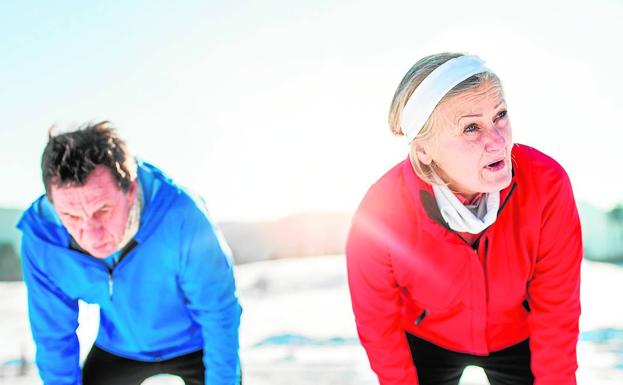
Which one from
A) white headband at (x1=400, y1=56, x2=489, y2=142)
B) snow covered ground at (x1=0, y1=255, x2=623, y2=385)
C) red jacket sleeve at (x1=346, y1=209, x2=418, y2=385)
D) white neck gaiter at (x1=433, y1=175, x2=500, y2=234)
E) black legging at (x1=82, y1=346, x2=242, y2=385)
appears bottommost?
snow covered ground at (x1=0, y1=255, x2=623, y2=385)

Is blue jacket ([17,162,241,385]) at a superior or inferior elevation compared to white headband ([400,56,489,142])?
inferior

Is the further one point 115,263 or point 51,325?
point 51,325

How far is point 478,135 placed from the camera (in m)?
1.84

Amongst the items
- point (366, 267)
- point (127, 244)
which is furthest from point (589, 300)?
point (127, 244)

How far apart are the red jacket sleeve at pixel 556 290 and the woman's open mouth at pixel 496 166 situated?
0.74ft

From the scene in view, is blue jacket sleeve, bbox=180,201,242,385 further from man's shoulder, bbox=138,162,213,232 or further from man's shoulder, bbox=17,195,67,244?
man's shoulder, bbox=17,195,67,244

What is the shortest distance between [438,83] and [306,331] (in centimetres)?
456

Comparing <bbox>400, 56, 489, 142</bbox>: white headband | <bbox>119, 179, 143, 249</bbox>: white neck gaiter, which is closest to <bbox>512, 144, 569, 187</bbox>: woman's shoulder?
<bbox>400, 56, 489, 142</bbox>: white headband

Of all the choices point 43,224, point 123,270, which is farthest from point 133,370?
point 43,224

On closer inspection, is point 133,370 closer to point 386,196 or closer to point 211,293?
point 211,293

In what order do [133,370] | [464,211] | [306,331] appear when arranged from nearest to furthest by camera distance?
[464,211]
[133,370]
[306,331]

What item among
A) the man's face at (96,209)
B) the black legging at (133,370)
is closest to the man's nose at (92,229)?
the man's face at (96,209)

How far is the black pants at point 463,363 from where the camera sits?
2.24 metres

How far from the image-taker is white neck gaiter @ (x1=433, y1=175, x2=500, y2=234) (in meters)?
1.96
